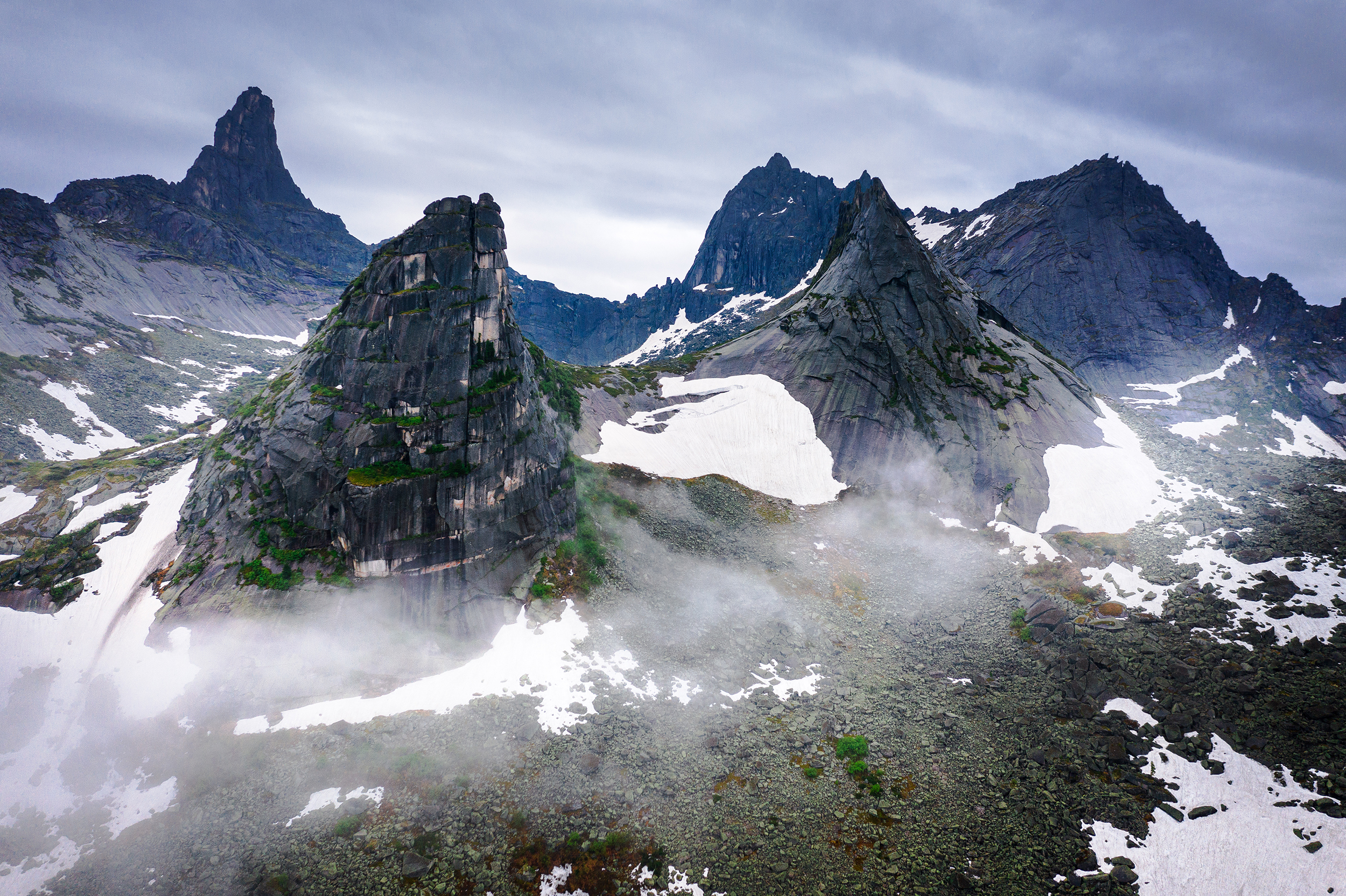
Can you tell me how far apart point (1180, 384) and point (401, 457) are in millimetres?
132397

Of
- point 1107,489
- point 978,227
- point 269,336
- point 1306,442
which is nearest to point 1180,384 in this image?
Result: point 1306,442

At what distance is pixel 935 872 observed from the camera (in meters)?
20.2

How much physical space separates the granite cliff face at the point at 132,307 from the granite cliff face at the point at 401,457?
2767 inches

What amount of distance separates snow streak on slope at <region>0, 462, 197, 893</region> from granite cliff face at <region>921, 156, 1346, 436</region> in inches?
5397

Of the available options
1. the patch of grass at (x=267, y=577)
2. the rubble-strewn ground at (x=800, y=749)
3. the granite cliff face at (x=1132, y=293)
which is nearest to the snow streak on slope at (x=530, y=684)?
the rubble-strewn ground at (x=800, y=749)

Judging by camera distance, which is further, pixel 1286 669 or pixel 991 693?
pixel 991 693

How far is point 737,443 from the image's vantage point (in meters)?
58.9

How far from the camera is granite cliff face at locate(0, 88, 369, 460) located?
85750 millimetres

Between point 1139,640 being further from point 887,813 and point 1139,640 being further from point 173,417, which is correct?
point 173,417

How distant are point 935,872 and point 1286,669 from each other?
2291 cm

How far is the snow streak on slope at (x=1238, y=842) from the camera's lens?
1895cm

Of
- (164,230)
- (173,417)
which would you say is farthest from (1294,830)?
(164,230)

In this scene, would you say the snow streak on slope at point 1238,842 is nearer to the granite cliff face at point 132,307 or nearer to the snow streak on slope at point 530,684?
the snow streak on slope at point 530,684

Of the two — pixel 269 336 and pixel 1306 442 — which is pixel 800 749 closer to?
pixel 1306 442
